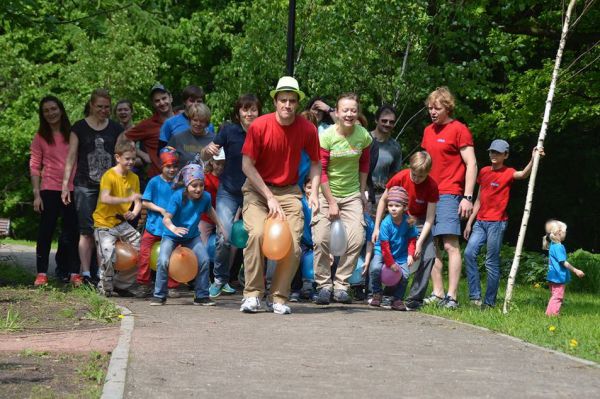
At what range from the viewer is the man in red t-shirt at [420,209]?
11555 millimetres

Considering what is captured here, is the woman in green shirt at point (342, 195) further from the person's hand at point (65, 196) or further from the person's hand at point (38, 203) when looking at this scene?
the person's hand at point (38, 203)

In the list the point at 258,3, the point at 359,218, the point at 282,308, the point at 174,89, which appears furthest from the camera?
the point at 174,89

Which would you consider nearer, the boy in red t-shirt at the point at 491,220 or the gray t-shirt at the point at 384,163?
the boy in red t-shirt at the point at 491,220

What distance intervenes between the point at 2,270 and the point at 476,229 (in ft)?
23.2

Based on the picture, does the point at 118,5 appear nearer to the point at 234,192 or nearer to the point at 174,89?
the point at 234,192

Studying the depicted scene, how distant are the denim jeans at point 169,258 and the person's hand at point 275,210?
113 cm

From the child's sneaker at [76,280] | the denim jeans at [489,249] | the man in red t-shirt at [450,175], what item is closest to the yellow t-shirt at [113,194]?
the child's sneaker at [76,280]

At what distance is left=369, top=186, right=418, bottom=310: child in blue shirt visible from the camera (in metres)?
11.5

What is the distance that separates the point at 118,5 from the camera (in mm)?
16125

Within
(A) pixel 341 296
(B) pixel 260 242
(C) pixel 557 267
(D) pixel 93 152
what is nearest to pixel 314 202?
(B) pixel 260 242

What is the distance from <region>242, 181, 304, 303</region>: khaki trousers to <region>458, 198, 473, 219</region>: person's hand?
5.88 feet

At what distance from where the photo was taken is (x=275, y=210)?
35.1ft

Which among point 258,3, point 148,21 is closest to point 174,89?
point 258,3

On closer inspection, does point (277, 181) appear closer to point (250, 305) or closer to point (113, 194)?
point (250, 305)
